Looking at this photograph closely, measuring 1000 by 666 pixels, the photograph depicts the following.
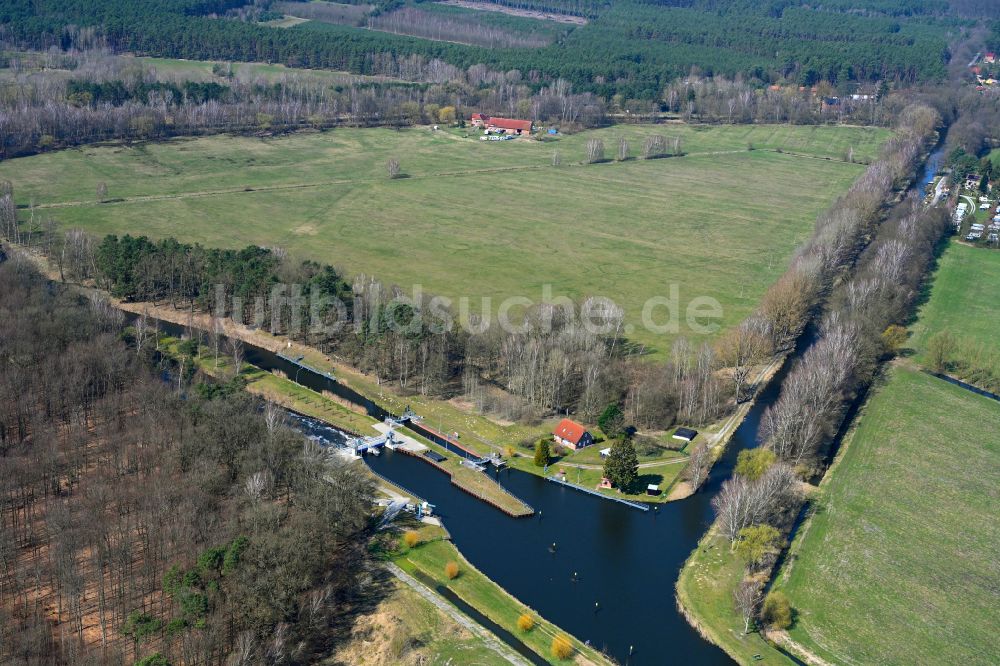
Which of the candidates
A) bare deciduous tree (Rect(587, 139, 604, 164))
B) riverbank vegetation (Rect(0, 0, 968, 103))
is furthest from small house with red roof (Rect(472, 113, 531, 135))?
riverbank vegetation (Rect(0, 0, 968, 103))

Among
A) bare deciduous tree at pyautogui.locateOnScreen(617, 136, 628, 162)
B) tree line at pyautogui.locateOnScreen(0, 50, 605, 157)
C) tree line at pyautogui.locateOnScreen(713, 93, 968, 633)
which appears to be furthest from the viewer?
bare deciduous tree at pyautogui.locateOnScreen(617, 136, 628, 162)

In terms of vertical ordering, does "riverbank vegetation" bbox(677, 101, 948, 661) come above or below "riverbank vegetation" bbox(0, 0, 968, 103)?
below

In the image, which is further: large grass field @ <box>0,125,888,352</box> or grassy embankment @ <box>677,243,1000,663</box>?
large grass field @ <box>0,125,888,352</box>

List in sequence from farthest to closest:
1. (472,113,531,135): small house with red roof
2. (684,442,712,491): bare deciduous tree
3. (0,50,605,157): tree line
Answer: (472,113,531,135): small house with red roof < (0,50,605,157): tree line < (684,442,712,491): bare deciduous tree

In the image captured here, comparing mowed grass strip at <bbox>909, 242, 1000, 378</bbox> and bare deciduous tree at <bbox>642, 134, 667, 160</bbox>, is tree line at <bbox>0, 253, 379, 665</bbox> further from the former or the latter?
bare deciduous tree at <bbox>642, 134, 667, 160</bbox>

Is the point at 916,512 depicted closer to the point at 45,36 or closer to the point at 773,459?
the point at 773,459

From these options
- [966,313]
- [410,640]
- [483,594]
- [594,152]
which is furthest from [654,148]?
[410,640]
